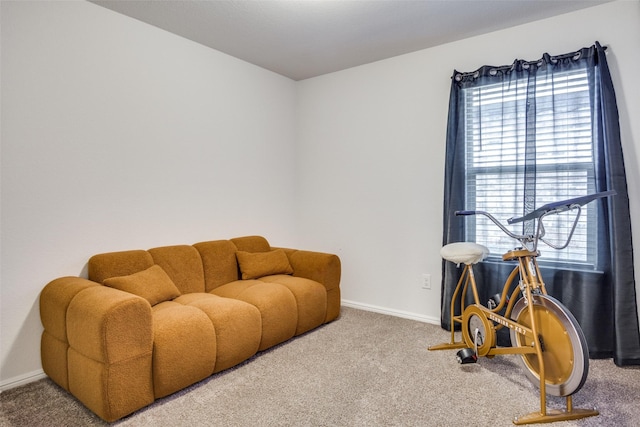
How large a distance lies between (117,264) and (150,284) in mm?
314

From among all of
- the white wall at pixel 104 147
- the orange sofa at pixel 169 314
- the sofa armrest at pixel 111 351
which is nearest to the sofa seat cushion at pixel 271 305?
the orange sofa at pixel 169 314

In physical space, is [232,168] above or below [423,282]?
above

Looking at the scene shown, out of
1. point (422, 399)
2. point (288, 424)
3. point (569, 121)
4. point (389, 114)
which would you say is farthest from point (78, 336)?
point (569, 121)

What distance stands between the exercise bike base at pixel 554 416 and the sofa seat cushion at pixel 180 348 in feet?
5.68

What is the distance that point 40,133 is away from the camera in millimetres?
2402

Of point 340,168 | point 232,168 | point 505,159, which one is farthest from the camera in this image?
point 340,168

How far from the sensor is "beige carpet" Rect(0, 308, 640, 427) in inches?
77.0

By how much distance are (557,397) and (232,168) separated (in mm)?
3036

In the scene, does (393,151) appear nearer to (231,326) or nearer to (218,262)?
(218,262)

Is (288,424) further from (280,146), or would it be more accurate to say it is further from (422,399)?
(280,146)

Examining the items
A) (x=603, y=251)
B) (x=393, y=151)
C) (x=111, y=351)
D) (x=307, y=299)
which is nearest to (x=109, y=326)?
(x=111, y=351)

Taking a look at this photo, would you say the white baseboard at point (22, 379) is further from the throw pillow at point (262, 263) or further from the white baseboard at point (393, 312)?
the white baseboard at point (393, 312)

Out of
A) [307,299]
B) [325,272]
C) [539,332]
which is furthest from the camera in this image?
[325,272]

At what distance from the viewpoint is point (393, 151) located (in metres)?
3.68
